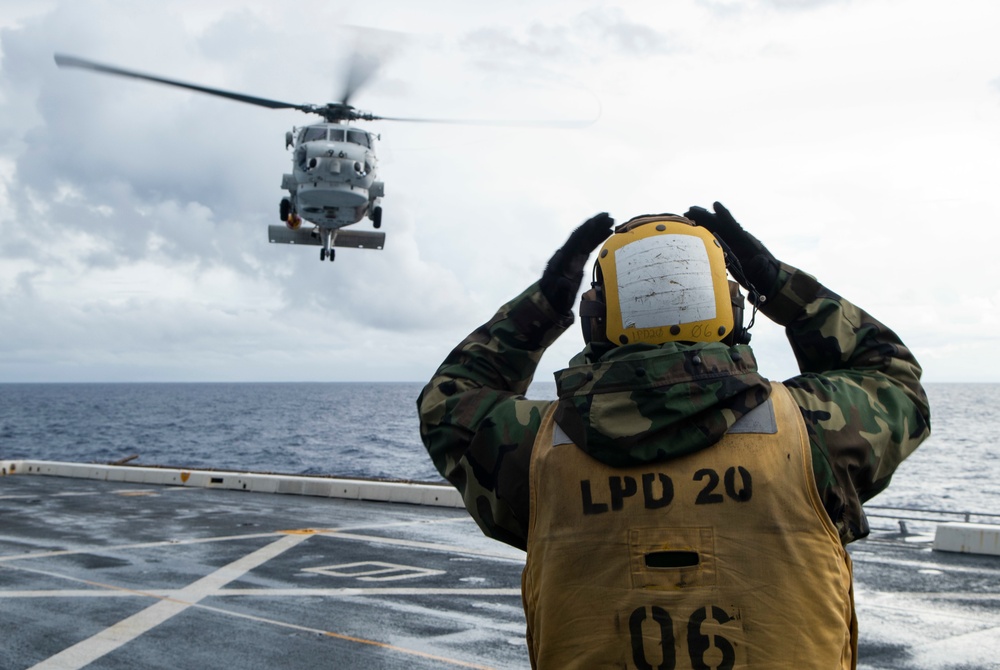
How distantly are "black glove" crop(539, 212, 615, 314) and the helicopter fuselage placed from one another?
64.8 feet

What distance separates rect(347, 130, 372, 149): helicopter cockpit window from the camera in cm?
2245

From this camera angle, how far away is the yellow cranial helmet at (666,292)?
7.32 feet

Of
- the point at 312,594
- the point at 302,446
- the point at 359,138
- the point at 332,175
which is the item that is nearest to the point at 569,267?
the point at 312,594

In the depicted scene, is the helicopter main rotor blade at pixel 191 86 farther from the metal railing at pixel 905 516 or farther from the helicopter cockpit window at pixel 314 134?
the metal railing at pixel 905 516

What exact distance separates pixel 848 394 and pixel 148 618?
8629mm

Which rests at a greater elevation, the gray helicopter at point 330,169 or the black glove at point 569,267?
the gray helicopter at point 330,169

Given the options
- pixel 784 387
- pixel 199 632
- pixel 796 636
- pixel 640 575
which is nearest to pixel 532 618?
pixel 640 575

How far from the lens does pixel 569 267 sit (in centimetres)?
265

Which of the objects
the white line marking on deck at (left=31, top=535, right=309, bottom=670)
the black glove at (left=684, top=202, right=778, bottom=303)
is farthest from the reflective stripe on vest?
the white line marking on deck at (left=31, top=535, right=309, bottom=670)

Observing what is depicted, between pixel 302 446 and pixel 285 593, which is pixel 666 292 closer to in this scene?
pixel 285 593

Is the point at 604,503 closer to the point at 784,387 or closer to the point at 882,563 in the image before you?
the point at 784,387

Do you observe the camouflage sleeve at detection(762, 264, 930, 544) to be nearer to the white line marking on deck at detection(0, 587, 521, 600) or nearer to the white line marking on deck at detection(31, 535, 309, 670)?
the white line marking on deck at detection(31, 535, 309, 670)

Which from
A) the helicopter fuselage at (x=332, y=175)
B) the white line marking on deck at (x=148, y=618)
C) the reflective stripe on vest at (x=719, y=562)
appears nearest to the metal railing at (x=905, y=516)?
the white line marking on deck at (x=148, y=618)

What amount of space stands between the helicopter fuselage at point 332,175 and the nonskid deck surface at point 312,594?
8830 millimetres
